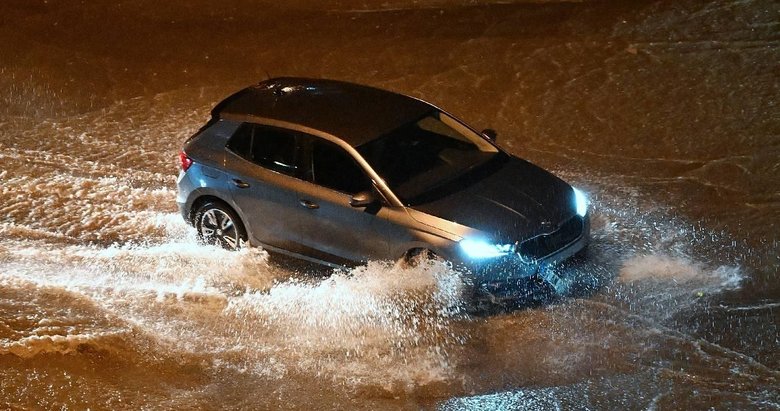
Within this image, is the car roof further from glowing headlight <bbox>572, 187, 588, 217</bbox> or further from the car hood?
glowing headlight <bbox>572, 187, 588, 217</bbox>

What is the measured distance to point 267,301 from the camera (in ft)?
28.4

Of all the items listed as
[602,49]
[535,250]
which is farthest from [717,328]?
[602,49]

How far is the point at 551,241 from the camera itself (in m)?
8.05

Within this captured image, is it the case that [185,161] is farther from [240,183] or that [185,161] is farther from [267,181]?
[267,181]

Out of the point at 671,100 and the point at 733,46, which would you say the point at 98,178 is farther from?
the point at 733,46

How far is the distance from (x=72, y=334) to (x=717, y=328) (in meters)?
5.41

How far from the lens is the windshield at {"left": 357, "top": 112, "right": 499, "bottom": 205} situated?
8.30 m

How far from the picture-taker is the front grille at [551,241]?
7.89m

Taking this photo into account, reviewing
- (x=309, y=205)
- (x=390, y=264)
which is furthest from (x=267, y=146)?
(x=390, y=264)

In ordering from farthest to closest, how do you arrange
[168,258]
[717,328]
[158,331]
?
[168,258], [158,331], [717,328]

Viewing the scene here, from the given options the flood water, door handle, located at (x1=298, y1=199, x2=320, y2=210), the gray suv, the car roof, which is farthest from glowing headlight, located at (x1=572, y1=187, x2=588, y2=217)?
door handle, located at (x1=298, y1=199, x2=320, y2=210)

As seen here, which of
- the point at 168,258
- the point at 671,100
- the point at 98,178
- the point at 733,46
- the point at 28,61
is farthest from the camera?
the point at 28,61

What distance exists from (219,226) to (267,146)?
106 cm

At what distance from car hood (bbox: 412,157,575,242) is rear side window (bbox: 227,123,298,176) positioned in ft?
4.65
